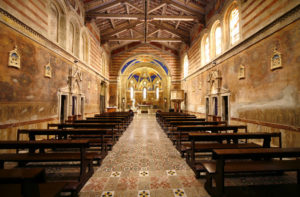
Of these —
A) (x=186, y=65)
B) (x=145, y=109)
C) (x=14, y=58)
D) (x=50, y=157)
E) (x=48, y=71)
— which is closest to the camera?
(x=50, y=157)

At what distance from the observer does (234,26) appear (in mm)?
8992

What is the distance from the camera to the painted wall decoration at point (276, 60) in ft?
18.2

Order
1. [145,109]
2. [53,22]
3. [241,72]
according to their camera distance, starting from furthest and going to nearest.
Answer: [145,109] < [53,22] < [241,72]

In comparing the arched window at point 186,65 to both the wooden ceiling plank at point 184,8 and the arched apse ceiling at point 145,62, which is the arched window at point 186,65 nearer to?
the arched apse ceiling at point 145,62

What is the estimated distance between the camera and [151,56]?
22.0 meters

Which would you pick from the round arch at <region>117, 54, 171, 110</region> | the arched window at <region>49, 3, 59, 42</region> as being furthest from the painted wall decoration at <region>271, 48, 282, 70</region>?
the round arch at <region>117, 54, 171, 110</region>

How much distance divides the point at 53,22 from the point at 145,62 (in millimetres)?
16563

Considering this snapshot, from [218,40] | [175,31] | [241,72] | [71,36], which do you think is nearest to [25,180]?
[241,72]

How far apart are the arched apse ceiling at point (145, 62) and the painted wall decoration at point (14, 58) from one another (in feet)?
54.1

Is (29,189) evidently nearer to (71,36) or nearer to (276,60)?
(276,60)

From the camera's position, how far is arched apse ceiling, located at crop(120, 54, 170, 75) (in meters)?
22.1

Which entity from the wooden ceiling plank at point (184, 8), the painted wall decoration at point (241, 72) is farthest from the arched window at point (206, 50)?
the painted wall decoration at point (241, 72)

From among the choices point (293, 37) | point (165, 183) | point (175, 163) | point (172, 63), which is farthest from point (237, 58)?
point (172, 63)

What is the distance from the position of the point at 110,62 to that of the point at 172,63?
8.82 m
